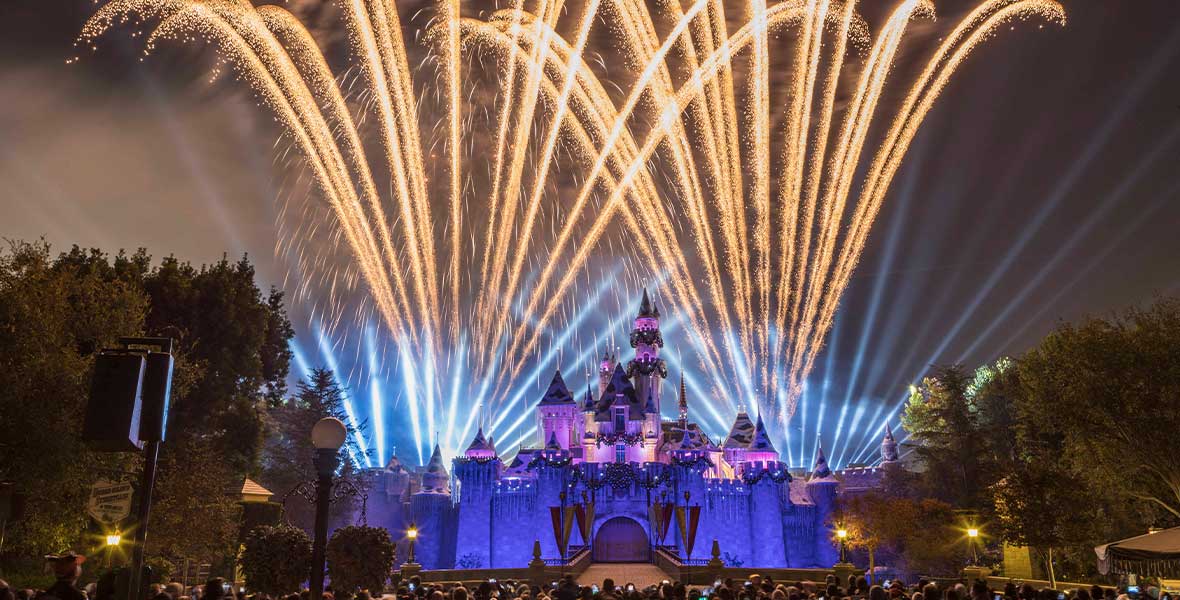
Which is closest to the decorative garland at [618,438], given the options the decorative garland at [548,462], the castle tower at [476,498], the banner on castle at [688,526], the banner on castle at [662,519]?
the decorative garland at [548,462]

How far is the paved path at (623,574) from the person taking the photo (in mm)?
46094

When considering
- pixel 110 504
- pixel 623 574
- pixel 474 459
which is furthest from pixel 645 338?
pixel 110 504

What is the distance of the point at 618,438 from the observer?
206ft

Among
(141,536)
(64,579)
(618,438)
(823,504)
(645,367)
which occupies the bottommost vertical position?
(64,579)

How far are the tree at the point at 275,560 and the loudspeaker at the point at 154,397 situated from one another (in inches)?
84.5

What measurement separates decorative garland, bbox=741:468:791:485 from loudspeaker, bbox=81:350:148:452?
5697 cm

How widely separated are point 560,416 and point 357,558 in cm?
6107

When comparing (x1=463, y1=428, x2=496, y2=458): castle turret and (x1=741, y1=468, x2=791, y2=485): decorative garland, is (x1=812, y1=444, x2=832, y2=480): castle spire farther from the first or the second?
(x1=463, y1=428, x2=496, y2=458): castle turret

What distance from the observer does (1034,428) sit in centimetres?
4375

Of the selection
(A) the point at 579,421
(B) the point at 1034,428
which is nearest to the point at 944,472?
(B) the point at 1034,428

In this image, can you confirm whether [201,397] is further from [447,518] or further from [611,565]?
[447,518]

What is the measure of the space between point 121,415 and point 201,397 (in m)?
24.1

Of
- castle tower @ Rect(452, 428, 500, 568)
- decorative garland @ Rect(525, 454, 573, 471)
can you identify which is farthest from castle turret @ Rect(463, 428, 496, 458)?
decorative garland @ Rect(525, 454, 573, 471)

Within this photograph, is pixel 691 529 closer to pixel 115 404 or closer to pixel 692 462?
pixel 692 462
